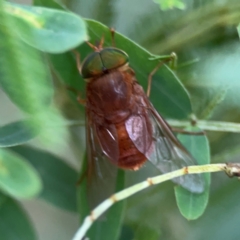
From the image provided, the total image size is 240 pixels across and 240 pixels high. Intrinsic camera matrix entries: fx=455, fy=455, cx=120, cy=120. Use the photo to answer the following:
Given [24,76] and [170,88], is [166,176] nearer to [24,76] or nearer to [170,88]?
[170,88]

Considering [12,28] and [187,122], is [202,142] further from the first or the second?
[12,28]

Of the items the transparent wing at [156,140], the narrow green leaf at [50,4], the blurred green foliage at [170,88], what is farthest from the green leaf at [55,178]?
the narrow green leaf at [50,4]

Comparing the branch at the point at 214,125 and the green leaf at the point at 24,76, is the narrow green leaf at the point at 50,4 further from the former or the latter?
the branch at the point at 214,125

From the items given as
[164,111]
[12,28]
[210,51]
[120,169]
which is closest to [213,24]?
[210,51]

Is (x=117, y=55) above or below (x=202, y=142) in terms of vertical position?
above

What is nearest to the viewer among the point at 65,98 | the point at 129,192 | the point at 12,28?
the point at 12,28
